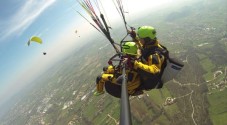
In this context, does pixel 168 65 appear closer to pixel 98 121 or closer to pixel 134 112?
pixel 134 112

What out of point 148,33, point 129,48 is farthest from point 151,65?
point 148,33

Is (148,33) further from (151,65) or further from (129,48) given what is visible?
(151,65)

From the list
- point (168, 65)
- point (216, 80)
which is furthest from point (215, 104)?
point (168, 65)

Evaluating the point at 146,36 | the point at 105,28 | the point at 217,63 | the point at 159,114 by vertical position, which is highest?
the point at 105,28

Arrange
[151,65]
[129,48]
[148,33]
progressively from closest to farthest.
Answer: [151,65]
[129,48]
[148,33]

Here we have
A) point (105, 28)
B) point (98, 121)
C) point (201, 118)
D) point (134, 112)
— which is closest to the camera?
point (105, 28)

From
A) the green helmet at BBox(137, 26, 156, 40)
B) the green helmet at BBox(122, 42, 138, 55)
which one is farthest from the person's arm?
the green helmet at BBox(137, 26, 156, 40)

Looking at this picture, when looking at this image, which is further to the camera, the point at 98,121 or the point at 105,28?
the point at 98,121

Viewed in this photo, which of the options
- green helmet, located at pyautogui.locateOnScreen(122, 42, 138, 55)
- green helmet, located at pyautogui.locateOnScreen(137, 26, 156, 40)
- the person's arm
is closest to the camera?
the person's arm

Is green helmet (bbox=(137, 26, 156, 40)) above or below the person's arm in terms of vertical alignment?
above

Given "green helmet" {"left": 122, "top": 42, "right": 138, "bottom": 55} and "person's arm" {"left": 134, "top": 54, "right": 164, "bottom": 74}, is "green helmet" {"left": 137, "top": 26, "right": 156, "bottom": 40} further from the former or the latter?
"person's arm" {"left": 134, "top": 54, "right": 164, "bottom": 74}

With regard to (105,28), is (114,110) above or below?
below
